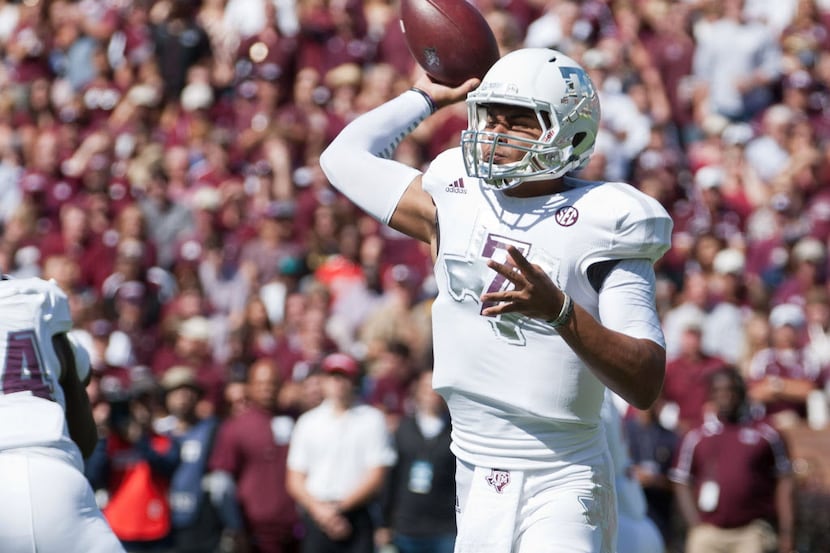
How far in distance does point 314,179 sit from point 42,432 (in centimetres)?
744

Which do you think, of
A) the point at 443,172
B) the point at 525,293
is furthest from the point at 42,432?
the point at 525,293

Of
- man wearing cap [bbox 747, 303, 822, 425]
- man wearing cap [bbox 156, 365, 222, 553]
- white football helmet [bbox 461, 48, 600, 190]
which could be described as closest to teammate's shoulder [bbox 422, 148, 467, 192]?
white football helmet [bbox 461, 48, 600, 190]

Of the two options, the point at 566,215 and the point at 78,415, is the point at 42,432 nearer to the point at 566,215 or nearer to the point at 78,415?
the point at 78,415

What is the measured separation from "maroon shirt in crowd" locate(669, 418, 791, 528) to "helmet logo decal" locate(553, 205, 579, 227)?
15.8 feet

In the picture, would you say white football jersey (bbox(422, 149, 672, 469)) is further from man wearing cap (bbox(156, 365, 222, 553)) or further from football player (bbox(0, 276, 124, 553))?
man wearing cap (bbox(156, 365, 222, 553))

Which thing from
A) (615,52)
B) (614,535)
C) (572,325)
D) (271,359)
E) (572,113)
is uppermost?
(572,113)

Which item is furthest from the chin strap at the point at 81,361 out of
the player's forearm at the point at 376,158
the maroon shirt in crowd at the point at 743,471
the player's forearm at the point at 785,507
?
the player's forearm at the point at 785,507

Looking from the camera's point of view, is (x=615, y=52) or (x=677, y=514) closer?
(x=677, y=514)

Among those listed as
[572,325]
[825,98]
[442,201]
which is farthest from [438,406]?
[825,98]

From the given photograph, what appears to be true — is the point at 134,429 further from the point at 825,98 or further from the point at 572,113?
the point at 825,98

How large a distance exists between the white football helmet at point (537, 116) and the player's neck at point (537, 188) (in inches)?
2.1

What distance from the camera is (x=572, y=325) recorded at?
3.41 meters

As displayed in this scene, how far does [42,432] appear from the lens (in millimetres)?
4090

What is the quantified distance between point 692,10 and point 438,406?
6652mm
